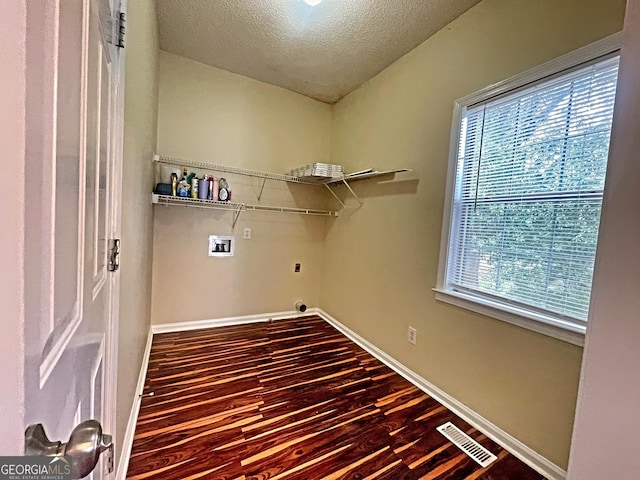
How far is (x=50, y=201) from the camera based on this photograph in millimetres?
353

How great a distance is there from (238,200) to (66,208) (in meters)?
2.66

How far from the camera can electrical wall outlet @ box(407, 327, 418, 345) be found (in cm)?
222

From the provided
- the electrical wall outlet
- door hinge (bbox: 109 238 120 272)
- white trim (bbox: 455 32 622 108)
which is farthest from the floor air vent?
white trim (bbox: 455 32 622 108)

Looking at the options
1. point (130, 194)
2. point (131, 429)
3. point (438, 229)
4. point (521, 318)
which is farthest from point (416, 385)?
point (130, 194)

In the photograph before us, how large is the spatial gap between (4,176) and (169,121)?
291cm

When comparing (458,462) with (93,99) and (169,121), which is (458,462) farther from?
(169,121)

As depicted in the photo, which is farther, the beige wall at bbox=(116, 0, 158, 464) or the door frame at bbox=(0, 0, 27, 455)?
the beige wall at bbox=(116, 0, 158, 464)

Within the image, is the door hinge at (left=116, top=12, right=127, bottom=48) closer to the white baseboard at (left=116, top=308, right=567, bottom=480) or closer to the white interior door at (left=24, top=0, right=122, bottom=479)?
the white interior door at (left=24, top=0, right=122, bottom=479)

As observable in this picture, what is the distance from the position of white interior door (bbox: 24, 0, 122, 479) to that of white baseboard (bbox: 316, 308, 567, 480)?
1938mm

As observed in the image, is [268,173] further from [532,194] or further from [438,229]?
[532,194]

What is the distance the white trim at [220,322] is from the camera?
2801 mm

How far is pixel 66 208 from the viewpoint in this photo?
44cm

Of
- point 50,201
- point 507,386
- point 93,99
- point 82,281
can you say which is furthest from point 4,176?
point 507,386

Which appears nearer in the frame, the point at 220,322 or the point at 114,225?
the point at 114,225
